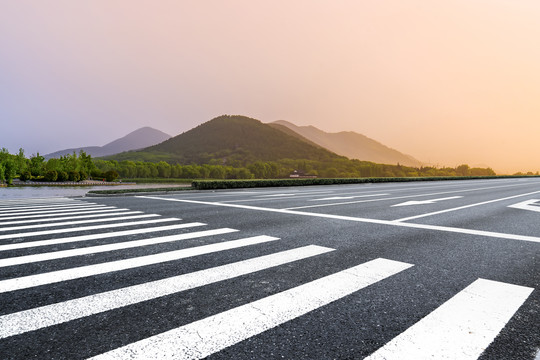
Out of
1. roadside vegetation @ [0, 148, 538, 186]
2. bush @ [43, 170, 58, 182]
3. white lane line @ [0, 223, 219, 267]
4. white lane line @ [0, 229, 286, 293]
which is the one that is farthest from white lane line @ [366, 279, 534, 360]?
bush @ [43, 170, 58, 182]

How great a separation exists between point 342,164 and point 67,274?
512 feet

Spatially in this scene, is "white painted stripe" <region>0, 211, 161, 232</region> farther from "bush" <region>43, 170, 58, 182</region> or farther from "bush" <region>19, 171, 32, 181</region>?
"bush" <region>19, 171, 32, 181</region>

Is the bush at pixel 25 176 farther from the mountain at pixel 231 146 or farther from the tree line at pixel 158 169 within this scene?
the mountain at pixel 231 146

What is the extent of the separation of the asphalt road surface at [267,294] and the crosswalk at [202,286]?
2 centimetres

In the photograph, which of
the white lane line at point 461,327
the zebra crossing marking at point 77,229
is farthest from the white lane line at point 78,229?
the white lane line at point 461,327

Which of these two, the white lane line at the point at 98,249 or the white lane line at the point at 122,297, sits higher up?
the white lane line at the point at 98,249

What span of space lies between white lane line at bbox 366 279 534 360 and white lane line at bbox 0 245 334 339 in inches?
79.0

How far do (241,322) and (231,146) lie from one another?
17043 centimetres

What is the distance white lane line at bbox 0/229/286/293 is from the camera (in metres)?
3.61

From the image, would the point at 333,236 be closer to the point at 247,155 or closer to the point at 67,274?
the point at 67,274

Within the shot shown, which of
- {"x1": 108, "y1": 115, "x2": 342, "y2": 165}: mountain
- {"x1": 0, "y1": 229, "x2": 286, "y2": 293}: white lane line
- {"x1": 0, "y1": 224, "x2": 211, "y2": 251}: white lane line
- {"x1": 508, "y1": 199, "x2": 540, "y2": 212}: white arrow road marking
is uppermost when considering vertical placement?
{"x1": 108, "y1": 115, "x2": 342, "y2": 165}: mountain

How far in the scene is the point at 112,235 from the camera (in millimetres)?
6145

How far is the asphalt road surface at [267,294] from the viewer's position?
2.35m

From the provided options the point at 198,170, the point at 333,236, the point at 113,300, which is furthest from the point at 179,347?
the point at 198,170
